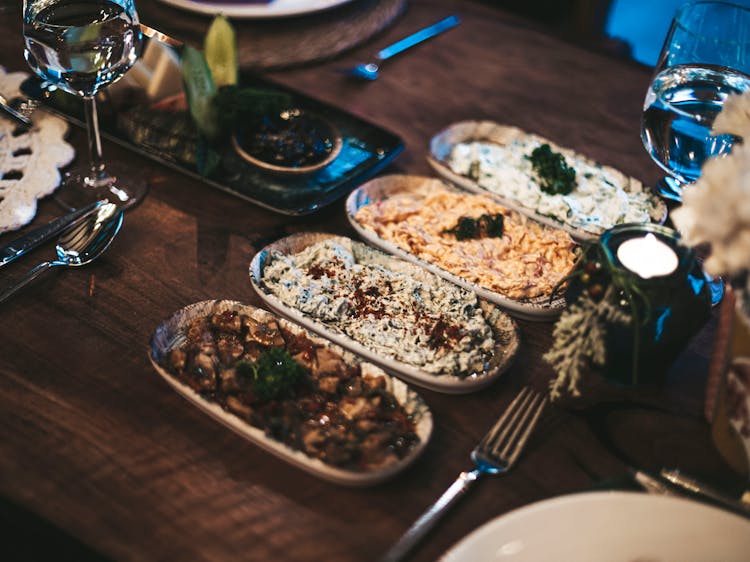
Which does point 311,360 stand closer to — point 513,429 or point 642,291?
point 513,429

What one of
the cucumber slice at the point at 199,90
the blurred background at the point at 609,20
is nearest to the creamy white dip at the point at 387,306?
the cucumber slice at the point at 199,90

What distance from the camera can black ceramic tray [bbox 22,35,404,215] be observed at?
6.01 feet

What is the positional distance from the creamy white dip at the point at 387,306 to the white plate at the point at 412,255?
4cm

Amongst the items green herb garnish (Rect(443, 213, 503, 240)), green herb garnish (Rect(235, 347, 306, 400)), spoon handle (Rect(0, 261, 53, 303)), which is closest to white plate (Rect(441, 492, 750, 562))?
green herb garnish (Rect(235, 347, 306, 400))

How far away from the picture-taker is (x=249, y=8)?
253 centimetres

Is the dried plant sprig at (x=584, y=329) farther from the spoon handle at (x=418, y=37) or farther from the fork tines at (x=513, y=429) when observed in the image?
the spoon handle at (x=418, y=37)

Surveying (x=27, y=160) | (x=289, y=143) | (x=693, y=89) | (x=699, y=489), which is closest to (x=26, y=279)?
(x=27, y=160)

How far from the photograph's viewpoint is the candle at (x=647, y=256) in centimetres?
129

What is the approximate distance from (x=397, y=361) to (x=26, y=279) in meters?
0.80

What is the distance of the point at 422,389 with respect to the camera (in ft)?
4.63

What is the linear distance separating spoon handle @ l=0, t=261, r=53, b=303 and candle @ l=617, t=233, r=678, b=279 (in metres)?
1.17

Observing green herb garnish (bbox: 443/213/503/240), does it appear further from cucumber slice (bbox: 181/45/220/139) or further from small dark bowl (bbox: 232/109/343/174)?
cucumber slice (bbox: 181/45/220/139)

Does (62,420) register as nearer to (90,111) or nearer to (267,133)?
(90,111)

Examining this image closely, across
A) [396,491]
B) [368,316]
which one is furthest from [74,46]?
[396,491]
